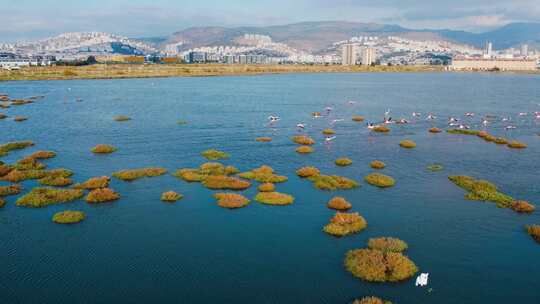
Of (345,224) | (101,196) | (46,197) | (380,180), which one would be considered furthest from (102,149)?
(345,224)

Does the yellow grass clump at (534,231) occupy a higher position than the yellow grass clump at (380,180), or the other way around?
the yellow grass clump at (380,180)

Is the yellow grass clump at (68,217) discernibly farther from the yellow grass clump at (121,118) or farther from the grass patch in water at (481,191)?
the yellow grass clump at (121,118)

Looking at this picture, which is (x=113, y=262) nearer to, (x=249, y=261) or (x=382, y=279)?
(x=249, y=261)

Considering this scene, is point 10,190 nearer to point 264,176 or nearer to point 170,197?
point 170,197

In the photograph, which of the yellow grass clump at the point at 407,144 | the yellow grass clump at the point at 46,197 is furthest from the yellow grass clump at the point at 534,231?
the yellow grass clump at the point at 46,197

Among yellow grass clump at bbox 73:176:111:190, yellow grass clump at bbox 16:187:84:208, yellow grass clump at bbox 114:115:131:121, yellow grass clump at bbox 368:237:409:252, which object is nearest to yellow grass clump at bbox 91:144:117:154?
yellow grass clump at bbox 73:176:111:190
